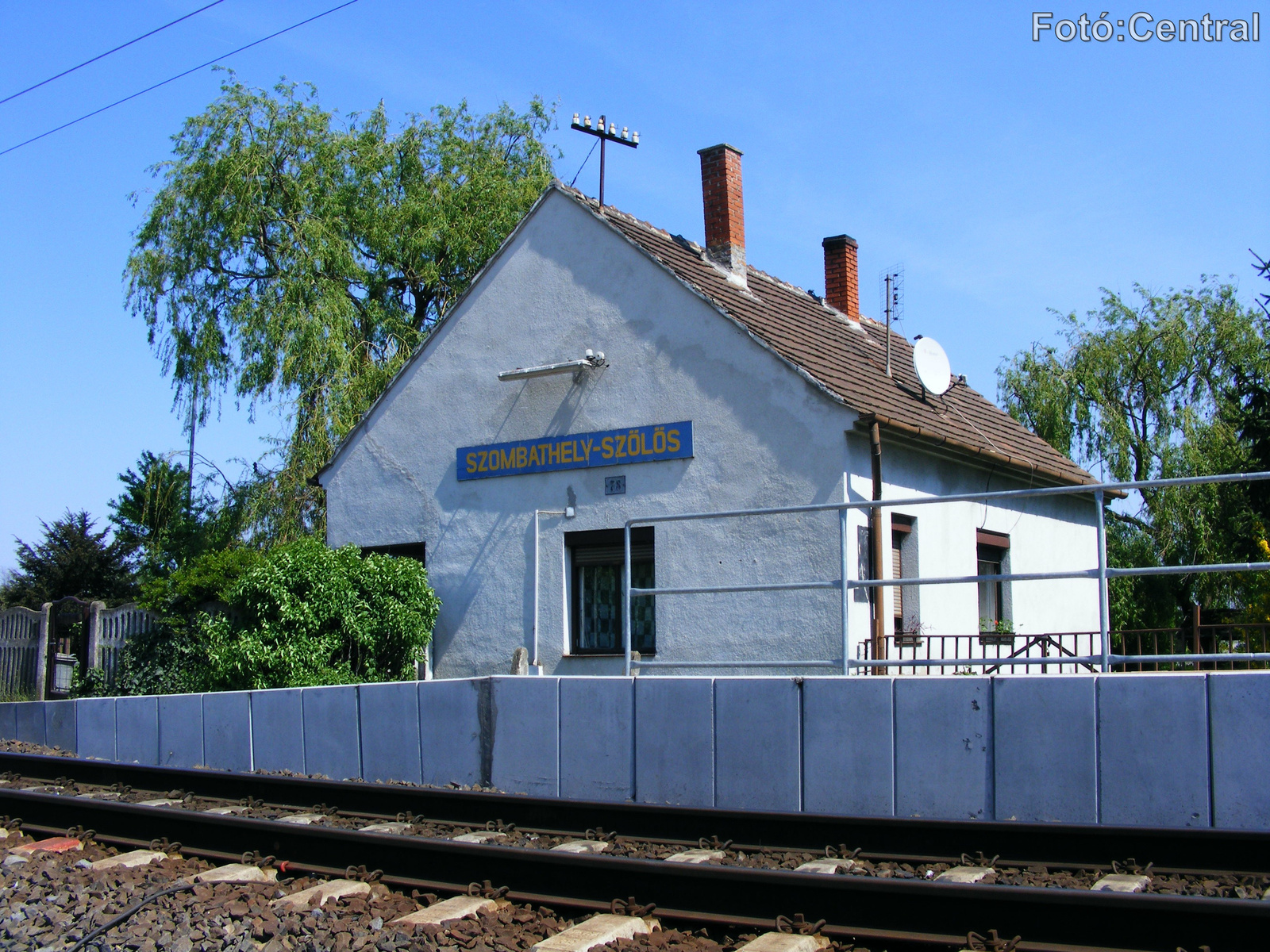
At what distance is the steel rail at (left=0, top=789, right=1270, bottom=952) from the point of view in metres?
4.33

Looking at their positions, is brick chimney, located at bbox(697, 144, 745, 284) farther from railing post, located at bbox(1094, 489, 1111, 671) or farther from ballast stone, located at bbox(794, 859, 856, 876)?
ballast stone, located at bbox(794, 859, 856, 876)

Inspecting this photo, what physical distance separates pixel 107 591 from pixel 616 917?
34.6 meters

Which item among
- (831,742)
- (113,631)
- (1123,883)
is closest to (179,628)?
(113,631)

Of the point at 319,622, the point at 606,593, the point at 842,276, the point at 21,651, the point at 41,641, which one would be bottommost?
the point at 21,651

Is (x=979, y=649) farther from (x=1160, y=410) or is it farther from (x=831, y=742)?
(x=1160, y=410)

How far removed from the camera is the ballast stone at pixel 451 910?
17.2ft

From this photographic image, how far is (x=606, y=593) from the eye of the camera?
14.6 m

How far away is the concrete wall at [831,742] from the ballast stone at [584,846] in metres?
1.48

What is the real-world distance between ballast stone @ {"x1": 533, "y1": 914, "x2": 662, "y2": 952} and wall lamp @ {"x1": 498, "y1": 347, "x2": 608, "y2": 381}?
10.1 m

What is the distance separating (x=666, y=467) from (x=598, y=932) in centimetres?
942

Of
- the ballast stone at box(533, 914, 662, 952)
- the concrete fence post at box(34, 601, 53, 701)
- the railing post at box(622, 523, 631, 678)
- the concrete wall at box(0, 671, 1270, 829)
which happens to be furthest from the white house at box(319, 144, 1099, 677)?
the ballast stone at box(533, 914, 662, 952)

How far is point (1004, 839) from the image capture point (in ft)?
21.0

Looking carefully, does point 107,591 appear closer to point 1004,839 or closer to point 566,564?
point 566,564

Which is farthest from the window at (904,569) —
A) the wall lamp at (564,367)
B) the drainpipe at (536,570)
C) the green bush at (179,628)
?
the green bush at (179,628)
